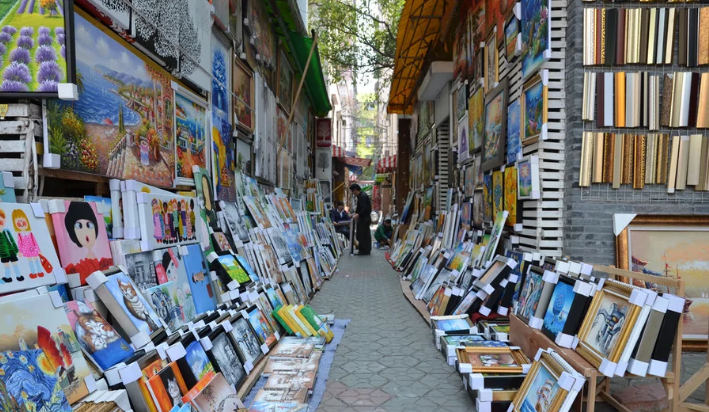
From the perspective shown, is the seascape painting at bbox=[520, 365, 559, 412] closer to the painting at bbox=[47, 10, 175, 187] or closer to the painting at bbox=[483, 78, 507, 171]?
the painting at bbox=[47, 10, 175, 187]

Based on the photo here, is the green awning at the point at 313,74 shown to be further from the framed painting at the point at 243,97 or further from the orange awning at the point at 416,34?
the framed painting at the point at 243,97

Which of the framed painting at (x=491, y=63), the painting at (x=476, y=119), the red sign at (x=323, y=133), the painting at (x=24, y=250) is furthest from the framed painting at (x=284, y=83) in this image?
the painting at (x=24, y=250)

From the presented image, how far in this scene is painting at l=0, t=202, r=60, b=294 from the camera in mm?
1909

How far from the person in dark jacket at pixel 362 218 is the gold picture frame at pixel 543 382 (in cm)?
915

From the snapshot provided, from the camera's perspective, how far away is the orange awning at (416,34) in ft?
27.2

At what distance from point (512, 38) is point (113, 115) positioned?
4.35 meters

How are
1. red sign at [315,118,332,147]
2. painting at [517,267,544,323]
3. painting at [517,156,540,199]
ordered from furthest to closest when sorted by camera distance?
red sign at [315,118,332,147] < painting at [517,156,540,199] < painting at [517,267,544,323]

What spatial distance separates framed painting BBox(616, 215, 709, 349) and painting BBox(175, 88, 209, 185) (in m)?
4.10

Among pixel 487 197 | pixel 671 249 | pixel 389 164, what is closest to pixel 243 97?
pixel 487 197

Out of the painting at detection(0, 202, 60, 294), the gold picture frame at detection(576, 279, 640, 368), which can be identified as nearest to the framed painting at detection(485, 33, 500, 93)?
the gold picture frame at detection(576, 279, 640, 368)

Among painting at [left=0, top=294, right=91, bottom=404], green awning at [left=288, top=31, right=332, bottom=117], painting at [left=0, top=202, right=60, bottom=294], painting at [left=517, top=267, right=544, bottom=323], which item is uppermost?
green awning at [left=288, top=31, right=332, bottom=117]

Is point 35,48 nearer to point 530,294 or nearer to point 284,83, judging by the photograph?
point 530,294

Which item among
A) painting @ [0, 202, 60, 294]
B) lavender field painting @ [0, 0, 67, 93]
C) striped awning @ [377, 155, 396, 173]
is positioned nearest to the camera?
painting @ [0, 202, 60, 294]

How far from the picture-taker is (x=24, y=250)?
6.57 feet
